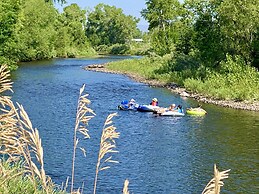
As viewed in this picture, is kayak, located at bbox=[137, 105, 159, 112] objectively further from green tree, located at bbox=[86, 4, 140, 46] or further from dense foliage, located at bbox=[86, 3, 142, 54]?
green tree, located at bbox=[86, 4, 140, 46]

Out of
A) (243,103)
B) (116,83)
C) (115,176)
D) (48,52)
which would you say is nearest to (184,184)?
(115,176)

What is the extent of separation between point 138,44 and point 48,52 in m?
34.1

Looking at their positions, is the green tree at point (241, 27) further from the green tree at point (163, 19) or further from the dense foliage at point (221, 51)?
the green tree at point (163, 19)

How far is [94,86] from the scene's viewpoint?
35.8 meters

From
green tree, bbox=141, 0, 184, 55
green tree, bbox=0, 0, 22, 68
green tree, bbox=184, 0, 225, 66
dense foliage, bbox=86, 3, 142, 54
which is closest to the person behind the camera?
green tree, bbox=184, 0, 225, 66

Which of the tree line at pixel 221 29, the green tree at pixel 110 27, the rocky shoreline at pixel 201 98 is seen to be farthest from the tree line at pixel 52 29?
the tree line at pixel 221 29

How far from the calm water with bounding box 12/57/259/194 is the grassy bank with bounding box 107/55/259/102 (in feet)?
7.13

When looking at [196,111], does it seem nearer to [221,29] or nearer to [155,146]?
[155,146]

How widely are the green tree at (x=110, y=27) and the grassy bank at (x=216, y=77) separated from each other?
6313 centimetres

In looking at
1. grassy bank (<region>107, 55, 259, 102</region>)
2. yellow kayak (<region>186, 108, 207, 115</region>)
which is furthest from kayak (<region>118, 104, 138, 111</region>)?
grassy bank (<region>107, 55, 259, 102</region>)

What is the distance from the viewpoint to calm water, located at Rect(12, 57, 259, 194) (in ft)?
46.1

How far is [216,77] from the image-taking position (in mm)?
32188

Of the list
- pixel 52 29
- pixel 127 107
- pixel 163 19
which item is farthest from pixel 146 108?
pixel 52 29

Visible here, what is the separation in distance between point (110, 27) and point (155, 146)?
90.4m
